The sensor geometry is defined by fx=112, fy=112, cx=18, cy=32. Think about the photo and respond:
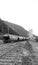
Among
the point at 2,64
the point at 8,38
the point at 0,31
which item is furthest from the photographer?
the point at 0,31

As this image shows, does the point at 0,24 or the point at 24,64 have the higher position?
the point at 0,24

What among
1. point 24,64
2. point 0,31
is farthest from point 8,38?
point 0,31

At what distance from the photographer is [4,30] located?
64.1 m

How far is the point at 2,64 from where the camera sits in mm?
5863

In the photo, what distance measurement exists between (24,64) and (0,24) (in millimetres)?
58669

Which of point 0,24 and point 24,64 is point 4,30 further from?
point 24,64

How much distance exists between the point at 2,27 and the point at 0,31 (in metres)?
4.11

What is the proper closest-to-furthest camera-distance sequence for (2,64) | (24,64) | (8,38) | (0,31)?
(2,64), (24,64), (8,38), (0,31)

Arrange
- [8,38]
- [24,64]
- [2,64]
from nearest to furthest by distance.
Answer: [2,64] < [24,64] < [8,38]

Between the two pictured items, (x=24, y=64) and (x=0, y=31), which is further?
(x=0, y=31)

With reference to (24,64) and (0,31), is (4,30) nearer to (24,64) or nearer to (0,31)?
(0,31)

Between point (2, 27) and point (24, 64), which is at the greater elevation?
point (2, 27)

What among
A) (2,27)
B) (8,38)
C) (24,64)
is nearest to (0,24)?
(2,27)

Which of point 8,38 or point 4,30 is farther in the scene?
point 4,30
